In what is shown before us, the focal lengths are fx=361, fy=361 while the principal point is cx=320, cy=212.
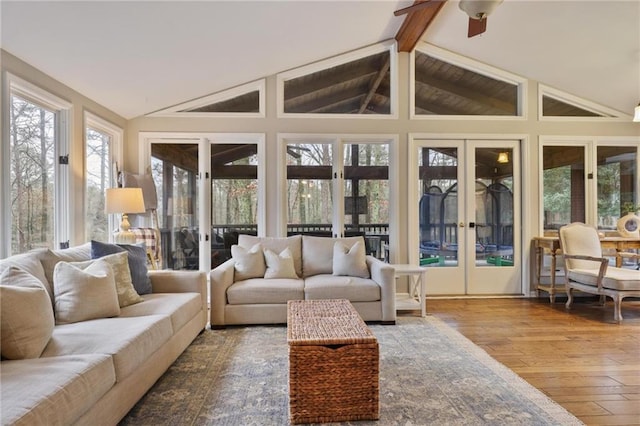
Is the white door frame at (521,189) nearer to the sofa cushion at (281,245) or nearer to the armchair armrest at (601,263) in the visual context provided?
the armchair armrest at (601,263)

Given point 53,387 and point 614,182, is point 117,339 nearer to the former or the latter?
point 53,387

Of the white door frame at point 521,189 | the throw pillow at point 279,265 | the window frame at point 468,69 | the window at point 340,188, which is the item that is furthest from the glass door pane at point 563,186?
the throw pillow at point 279,265

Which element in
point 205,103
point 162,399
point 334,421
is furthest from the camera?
point 205,103

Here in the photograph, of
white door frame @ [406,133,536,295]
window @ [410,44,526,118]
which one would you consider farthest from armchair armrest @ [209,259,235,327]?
window @ [410,44,526,118]

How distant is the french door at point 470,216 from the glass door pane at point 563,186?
0.43 meters

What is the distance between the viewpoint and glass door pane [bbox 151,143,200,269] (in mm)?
4691

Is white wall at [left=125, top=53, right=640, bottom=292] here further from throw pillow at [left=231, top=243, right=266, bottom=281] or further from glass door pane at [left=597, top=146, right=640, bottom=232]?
throw pillow at [left=231, top=243, right=266, bottom=281]

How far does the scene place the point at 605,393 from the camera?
2.30 m

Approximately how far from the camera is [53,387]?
1408mm

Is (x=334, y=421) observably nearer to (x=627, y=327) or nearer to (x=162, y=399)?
(x=162, y=399)

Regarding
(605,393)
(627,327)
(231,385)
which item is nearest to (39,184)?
(231,385)

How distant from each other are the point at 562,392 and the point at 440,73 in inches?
160

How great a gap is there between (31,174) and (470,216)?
488 centimetres

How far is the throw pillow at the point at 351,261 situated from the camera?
393 cm
